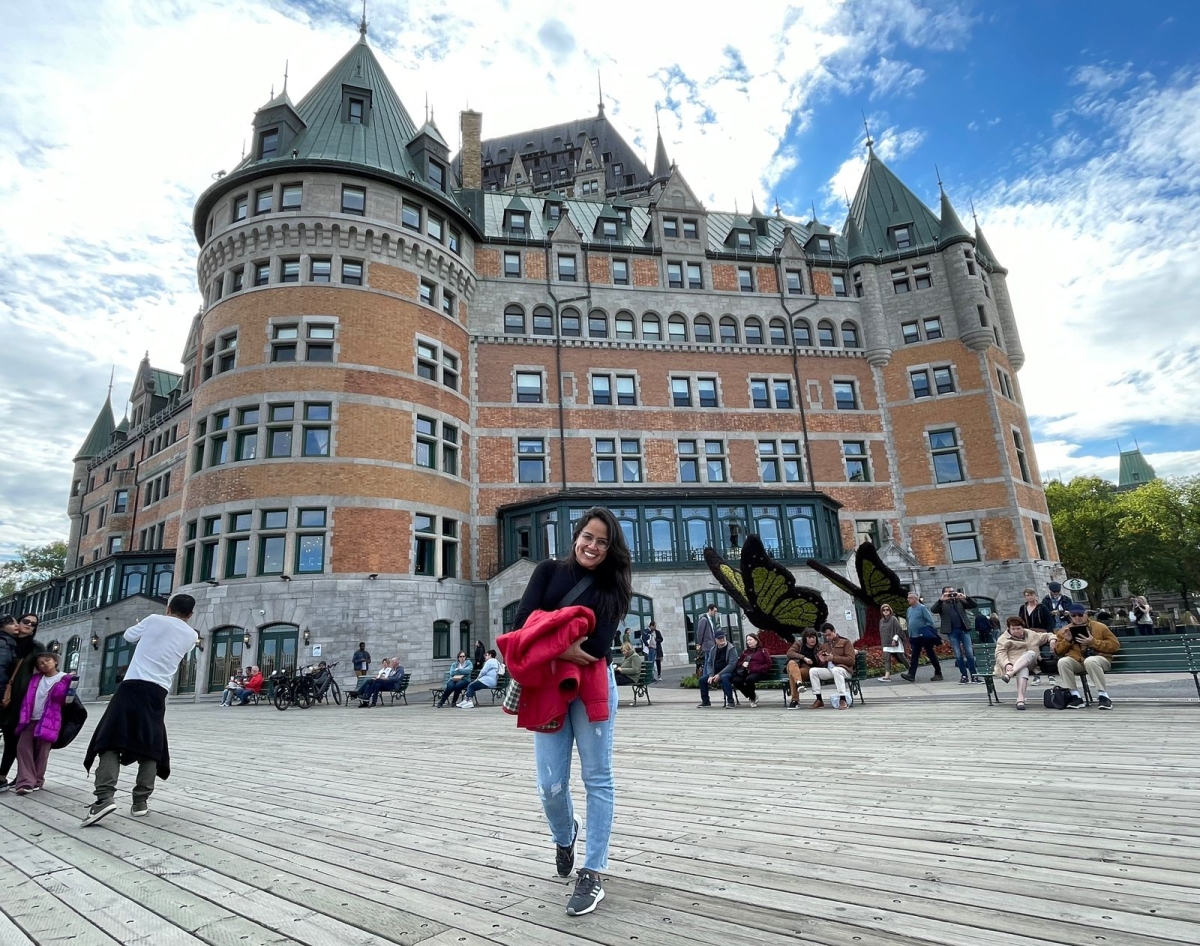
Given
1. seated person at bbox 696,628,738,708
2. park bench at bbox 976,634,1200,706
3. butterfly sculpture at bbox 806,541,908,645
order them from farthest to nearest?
butterfly sculpture at bbox 806,541,908,645 → seated person at bbox 696,628,738,708 → park bench at bbox 976,634,1200,706

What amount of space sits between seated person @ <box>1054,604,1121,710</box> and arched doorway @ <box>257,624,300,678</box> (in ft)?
70.3

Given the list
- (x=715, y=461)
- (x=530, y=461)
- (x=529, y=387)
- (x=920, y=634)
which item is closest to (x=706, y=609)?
(x=715, y=461)

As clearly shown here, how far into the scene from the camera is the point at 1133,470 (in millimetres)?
115125

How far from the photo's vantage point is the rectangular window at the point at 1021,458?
1256 inches

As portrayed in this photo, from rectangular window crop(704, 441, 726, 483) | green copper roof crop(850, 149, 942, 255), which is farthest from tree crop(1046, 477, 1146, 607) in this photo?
rectangular window crop(704, 441, 726, 483)

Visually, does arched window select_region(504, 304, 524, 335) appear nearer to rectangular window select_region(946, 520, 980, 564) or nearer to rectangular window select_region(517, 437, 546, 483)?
rectangular window select_region(517, 437, 546, 483)

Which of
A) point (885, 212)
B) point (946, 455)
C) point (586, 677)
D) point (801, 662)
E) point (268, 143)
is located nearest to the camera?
point (586, 677)

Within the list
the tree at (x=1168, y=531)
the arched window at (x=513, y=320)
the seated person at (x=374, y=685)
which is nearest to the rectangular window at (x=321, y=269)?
the arched window at (x=513, y=320)

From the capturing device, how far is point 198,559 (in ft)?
78.0

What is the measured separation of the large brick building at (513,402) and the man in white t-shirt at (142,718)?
18.0m

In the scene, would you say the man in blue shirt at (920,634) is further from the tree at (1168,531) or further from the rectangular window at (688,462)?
the tree at (1168,531)

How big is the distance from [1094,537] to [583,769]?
61101mm

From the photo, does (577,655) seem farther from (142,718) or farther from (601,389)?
(601,389)

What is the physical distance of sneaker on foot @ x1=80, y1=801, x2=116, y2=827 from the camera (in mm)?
5133
